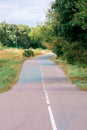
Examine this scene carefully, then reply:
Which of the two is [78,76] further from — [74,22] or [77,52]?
[74,22]

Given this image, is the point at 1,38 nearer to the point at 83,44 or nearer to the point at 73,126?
the point at 83,44

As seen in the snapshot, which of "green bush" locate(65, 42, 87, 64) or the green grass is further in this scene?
"green bush" locate(65, 42, 87, 64)

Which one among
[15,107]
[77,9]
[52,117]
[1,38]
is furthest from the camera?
[1,38]

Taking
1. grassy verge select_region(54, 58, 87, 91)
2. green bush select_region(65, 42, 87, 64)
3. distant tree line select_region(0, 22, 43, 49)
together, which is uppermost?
green bush select_region(65, 42, 87, 64)

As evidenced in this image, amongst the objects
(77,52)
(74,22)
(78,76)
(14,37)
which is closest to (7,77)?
(78,76)

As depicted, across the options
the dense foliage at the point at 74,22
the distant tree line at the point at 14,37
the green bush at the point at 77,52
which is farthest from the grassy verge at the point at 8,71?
the distant tree line at the point at 14,37

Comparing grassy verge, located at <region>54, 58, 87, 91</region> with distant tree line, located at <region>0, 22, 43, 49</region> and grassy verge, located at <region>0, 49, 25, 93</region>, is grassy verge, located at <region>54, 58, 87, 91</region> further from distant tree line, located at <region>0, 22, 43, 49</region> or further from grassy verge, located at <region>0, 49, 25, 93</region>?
distant tree line, located at <region>0, 22, 43, 49</region>

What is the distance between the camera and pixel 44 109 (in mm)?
20453

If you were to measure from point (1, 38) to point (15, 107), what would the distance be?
534 feet

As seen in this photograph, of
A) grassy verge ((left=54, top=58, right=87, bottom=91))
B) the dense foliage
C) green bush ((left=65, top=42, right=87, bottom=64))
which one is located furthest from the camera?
green bush ((left=65, top=42, right=87, bottom=64))

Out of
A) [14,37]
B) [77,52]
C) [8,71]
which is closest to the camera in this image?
[77,52]

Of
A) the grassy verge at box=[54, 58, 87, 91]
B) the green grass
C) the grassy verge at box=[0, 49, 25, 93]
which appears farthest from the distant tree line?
the grassy verge at box=[54, 58, 87, 91]

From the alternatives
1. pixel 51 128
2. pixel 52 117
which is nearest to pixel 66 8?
pixel 52 117

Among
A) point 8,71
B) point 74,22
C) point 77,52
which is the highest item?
point 74,22
